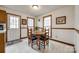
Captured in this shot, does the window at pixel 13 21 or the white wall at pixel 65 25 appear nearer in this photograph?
the white wall at pixel 65 25

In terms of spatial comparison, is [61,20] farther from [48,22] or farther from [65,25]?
[48,22]

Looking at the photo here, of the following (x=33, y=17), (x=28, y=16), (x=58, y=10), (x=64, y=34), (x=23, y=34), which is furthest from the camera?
(x=33, y=17)

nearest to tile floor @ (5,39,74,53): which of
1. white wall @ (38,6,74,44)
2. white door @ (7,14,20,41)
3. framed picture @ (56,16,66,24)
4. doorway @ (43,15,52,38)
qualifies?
white wall @ (38,6,74,44)

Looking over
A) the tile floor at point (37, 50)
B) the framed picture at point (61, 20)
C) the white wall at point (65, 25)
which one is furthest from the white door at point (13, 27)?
the framed picture at point (61, 20)

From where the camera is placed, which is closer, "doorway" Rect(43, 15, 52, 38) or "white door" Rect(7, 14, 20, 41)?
"white door" Rect(7, 14, 20, 41)

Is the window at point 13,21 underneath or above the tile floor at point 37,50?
above

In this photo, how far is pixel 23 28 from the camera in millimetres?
6602

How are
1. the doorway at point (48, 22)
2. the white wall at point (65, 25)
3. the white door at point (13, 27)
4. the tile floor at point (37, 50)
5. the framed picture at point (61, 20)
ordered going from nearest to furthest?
1. the tile floor at point (37, 50)
2. the white wall at point (65, 25)
3. the framed picture at point (61, 20)
4. the white door at point (13, 27)
5. the doorway at point (48, 22)

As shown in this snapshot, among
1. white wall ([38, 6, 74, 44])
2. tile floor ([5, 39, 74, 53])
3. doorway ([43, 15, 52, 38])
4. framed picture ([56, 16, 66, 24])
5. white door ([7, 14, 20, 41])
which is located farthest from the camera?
doorway ([43, 15, 52, 38])

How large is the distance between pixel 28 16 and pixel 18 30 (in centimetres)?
180

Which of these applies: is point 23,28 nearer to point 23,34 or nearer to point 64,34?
point 23,34

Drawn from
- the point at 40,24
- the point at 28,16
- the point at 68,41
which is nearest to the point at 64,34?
the point at 68,41

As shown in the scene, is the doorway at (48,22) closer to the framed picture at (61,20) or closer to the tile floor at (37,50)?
the framed picture at (61,20)

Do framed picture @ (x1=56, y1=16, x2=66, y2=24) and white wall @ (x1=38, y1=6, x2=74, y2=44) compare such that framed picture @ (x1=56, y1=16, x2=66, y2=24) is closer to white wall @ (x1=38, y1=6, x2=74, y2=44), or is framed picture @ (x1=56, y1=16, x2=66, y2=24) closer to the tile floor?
white wall @ (x1=38, y1=6, x2=74, y2=44)
